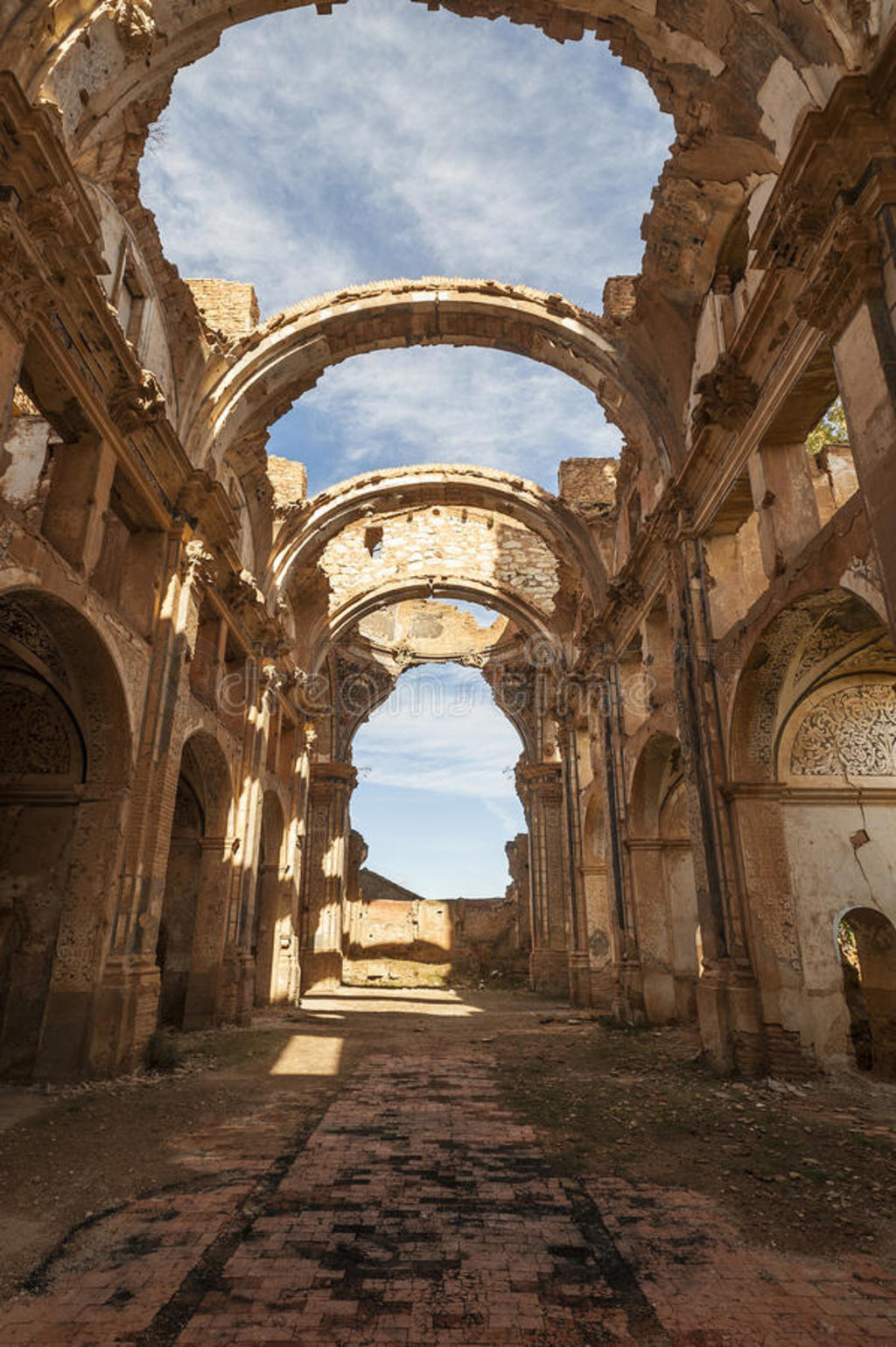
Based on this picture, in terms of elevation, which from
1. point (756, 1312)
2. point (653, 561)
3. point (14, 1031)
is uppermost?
point (653, 561)

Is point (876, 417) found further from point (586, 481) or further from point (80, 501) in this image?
point (586, 481)

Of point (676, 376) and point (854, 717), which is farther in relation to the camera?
point (676, 376)

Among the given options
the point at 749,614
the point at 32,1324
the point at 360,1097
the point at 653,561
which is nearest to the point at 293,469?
the point at 653,561

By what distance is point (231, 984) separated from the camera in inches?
515

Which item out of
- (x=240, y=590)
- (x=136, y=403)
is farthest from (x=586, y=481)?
(x=136, y=403)

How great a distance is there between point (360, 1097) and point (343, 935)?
74.8 ft

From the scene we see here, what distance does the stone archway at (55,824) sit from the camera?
8.25 metres

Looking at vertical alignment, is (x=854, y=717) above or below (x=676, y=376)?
below

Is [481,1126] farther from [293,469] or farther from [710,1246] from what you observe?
[293,469]

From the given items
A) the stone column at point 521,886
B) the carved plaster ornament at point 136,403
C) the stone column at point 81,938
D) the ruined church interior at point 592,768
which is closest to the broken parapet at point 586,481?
the ruined church interior at point 592,768

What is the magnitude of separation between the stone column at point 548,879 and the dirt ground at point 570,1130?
12.2 metres

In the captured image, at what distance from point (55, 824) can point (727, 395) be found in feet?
29.8

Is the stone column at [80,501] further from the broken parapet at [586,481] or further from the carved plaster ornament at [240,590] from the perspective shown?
the broken parapet at [586,481]

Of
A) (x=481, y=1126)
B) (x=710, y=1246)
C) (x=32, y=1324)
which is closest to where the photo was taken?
(x=32, y=1324)
